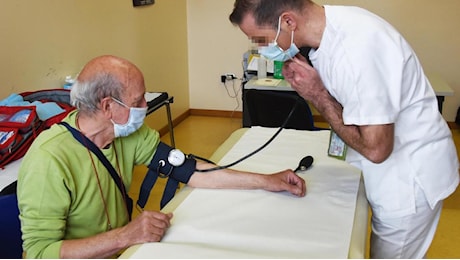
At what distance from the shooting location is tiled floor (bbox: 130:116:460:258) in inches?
97.6

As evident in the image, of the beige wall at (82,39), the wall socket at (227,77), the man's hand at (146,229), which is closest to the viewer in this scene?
the man's hand at (146,229)

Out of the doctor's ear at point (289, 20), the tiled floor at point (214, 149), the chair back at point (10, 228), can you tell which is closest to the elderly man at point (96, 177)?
the chair back at point (10, 228)

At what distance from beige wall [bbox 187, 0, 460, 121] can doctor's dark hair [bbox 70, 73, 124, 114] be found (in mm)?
3327

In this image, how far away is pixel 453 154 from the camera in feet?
4.47

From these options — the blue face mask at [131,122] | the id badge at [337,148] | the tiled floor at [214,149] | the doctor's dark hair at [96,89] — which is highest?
the doctor's dark hair at [96,89]

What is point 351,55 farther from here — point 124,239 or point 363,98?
point 124,239

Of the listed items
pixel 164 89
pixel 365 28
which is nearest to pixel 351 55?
pixel 365 28

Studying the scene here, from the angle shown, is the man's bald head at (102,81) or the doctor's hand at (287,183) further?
the doctor's hand at (287,183)

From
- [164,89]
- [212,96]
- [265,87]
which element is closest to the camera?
[265,87]

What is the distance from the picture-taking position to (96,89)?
1.26 m

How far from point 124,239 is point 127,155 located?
1.28 feet

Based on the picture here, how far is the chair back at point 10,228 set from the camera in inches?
50.6

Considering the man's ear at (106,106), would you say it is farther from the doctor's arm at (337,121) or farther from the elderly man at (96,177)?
the doctor's arm at (337,121)

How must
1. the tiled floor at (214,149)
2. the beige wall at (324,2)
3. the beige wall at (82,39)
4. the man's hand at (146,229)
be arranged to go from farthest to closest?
1. the beige wall at (324,2)
2. the tiled floor at (214,149)
3. the beige wall at (82,39)
4. the man's hand at (146,229)
